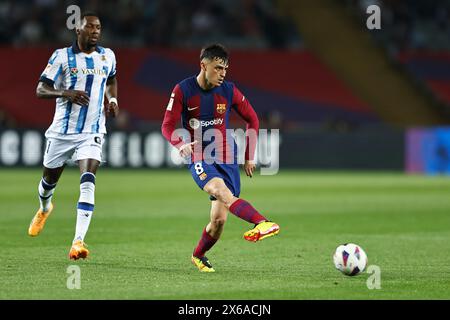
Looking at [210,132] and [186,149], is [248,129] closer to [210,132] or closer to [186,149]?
[210,132]

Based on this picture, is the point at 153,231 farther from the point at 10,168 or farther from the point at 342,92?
the point at 342,92

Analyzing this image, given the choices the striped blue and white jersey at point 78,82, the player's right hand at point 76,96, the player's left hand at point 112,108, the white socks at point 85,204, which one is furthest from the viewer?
the player's left hand at point 112,108

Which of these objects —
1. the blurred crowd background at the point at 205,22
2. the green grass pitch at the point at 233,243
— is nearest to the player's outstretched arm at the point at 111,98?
the green grass pitch at the point at 233,243

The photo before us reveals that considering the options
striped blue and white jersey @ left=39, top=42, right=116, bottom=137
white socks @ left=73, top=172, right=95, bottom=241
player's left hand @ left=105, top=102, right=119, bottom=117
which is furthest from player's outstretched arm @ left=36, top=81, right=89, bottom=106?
white socks @ left=73, top=172, right=95, bottom=241

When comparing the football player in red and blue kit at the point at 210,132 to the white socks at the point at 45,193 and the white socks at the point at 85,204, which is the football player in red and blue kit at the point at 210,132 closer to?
the white socks at the point at 85,204

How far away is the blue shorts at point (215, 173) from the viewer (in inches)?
369

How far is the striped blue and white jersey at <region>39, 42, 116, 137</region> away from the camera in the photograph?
35.3ft

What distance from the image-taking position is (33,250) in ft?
36.8

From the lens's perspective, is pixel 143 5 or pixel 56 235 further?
pixel 143 5

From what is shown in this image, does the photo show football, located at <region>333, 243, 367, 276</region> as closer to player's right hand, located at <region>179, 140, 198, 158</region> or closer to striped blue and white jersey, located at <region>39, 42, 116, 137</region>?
player's right hand, located at <region>179, 140, 198, 158</region>

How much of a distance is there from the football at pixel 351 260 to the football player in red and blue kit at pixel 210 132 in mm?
1095

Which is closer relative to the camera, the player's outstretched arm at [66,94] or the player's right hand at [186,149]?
the player's right hand at [186,149]

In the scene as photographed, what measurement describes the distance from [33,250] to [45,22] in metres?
18.7
